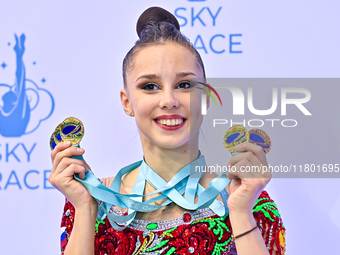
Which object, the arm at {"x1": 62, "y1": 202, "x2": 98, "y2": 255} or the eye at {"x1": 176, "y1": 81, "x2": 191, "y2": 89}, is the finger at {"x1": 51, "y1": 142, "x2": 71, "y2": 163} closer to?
the arm at {"x1": 62, "y1": 202, "x2": 98, "y2": 255}

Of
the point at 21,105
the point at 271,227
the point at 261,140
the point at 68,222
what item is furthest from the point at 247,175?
the point at 21,105

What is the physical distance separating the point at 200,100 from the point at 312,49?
3.05ft

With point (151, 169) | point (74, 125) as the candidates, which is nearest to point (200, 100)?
point (151, 169)

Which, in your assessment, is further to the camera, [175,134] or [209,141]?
[209,141]

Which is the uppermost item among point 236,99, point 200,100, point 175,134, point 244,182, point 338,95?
point 338,95

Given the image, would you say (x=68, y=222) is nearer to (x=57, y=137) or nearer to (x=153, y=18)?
(x=57, y=137)

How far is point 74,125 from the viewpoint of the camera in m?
1.31

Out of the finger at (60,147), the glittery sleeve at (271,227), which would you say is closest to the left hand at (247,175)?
the glittery sleeve at (271,227)

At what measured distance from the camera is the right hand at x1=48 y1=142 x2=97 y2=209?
4.12 feet

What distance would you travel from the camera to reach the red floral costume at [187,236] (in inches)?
50.5

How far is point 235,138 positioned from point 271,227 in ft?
1.06

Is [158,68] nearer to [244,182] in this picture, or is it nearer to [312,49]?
[244,182]

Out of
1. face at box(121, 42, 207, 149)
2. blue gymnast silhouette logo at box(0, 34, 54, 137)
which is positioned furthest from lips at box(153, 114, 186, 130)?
blue gymnast silhouette logo at box(0, 34, 54, 137)

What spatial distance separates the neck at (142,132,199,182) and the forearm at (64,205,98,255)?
9.9 inches
